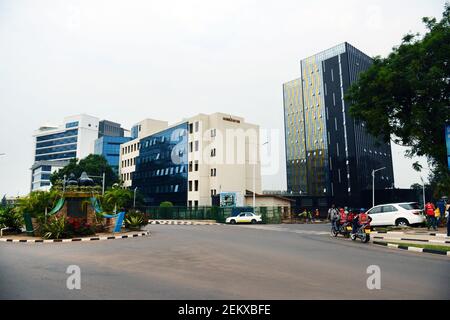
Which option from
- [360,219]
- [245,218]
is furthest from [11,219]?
[245,218]

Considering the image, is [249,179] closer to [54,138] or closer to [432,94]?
[432,94]

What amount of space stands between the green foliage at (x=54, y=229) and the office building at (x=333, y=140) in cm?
5587

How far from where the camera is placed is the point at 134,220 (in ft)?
68.7

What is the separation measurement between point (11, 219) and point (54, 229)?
5020 millimetres

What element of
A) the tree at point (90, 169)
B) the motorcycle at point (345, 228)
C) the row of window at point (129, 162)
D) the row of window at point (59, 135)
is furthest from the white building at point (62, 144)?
the motorcycle at point (345, 228)

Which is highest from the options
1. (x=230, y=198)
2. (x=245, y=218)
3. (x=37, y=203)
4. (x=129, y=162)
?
(x=129, y=162)

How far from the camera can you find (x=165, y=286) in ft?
19.4

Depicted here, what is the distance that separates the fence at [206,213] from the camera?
36125 millimetres

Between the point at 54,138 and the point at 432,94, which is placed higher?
the point at 54,138


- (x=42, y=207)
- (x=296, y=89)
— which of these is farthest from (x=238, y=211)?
(x=296, y=89)

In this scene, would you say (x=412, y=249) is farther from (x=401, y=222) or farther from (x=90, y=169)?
(x=90, y=169)

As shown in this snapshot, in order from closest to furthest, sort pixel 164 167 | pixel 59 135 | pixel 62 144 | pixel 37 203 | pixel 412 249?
pixel 412 249 < pixel 37 203 < pixel 164 167 < pixel 62 144 < pixel 59 135

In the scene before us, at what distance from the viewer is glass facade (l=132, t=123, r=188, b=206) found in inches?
2141
